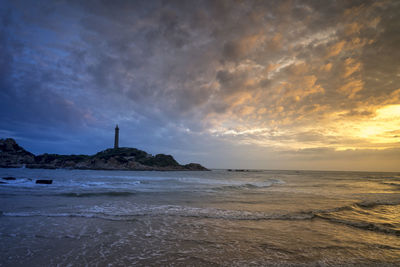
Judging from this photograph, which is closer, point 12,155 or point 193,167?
point 12,155

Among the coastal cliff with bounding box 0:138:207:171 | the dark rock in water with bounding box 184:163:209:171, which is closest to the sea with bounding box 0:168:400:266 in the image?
the coastal cliff with bounding box 0:138:207:171

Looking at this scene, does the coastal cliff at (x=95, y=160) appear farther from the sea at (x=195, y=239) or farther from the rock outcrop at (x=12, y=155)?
the sea at (x=195, y=239)

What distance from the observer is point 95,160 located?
117438 millimetres

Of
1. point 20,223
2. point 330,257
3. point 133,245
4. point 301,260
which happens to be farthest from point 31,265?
point 330,257

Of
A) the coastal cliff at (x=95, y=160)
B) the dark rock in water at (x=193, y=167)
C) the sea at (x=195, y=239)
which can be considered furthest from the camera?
the dark rock in water at (x=193, y=167)

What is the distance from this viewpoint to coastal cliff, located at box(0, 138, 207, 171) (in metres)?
108

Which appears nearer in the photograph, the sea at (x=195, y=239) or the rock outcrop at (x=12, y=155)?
the sea at (x=195, y=239)

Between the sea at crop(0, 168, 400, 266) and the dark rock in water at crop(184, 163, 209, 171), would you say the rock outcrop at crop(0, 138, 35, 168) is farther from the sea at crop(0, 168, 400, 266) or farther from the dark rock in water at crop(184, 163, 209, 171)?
the sea at crop(0, 168, 400, 266)

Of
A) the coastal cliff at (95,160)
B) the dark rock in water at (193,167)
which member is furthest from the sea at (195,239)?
the dark rock in water at (193,167)

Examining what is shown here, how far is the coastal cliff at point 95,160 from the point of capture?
107812 mm

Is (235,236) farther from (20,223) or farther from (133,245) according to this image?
(20,223)

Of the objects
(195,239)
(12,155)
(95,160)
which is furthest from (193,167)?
(195,239)

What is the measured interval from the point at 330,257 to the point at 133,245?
5326 mm

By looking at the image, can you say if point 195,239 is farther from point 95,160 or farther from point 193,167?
point 193,167
